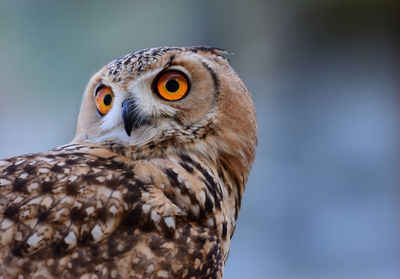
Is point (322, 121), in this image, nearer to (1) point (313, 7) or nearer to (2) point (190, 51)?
(1) point (313, 7)

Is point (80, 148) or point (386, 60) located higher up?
point (386, 60)

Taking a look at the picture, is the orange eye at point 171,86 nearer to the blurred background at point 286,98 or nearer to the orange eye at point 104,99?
the orange eye at point 104,99

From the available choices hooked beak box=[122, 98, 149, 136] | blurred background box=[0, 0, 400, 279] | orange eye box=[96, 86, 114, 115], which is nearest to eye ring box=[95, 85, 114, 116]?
orange eye box=[96, 86, 114, 115]

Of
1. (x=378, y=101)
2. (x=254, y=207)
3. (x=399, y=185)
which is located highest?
(x=378, y=101)

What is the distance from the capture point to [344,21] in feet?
16.8

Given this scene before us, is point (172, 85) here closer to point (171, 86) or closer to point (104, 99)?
point (171, 86)

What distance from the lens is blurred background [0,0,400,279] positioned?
4.89m

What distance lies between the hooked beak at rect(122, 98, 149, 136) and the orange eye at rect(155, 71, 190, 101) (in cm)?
10

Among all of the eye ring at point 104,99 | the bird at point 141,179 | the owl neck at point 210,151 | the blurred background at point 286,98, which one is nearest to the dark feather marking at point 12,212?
the bird at point 141,179

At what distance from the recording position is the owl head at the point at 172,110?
160cm

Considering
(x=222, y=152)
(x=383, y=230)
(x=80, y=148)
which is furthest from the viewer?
(x=383, y=230)

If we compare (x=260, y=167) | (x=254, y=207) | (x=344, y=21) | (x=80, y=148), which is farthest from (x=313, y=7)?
(x=80, y=148)

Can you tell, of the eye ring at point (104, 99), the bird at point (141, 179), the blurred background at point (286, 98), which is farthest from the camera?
the blurred background at point (286, 98)

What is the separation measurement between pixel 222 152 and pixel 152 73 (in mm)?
320
